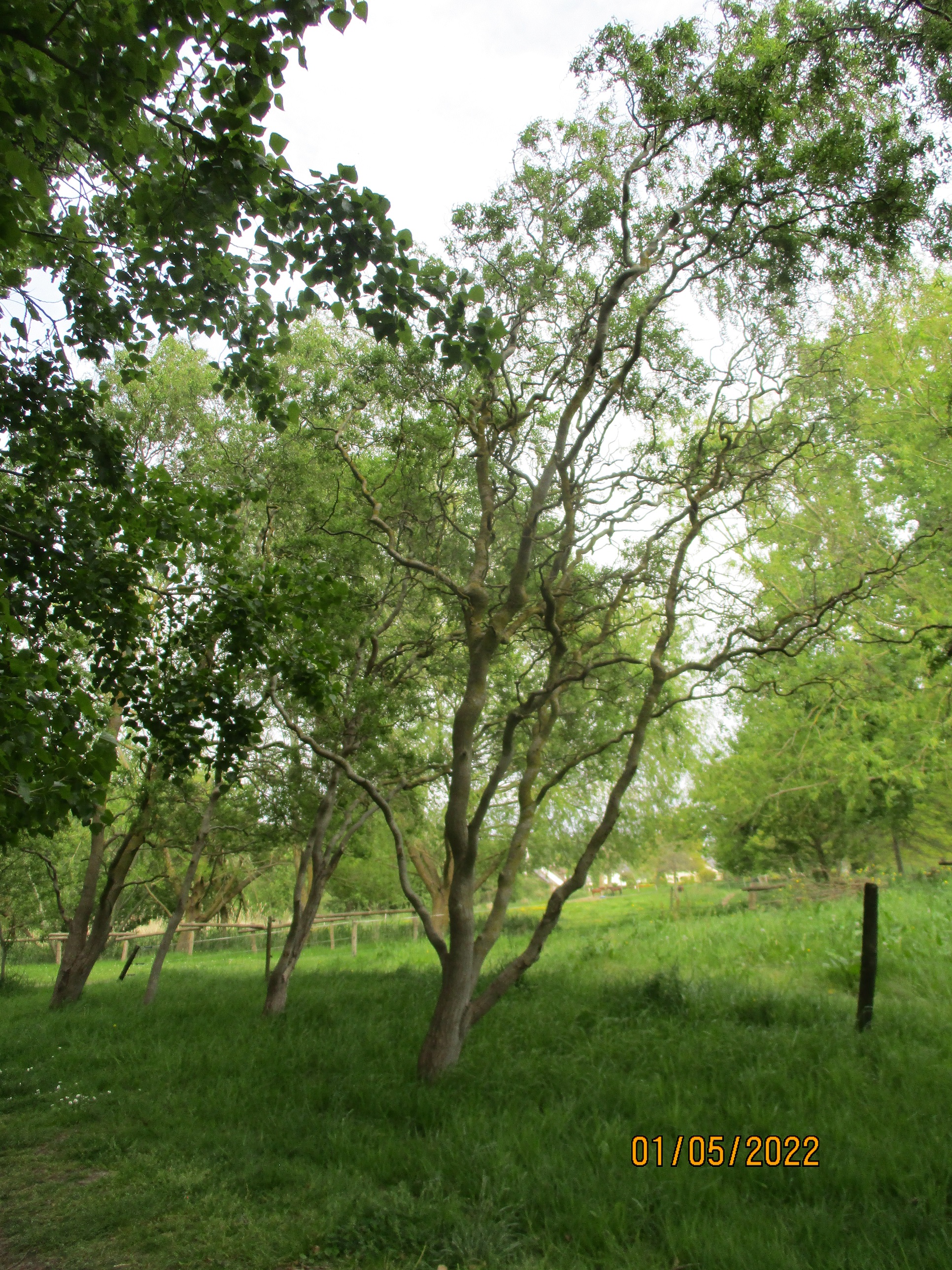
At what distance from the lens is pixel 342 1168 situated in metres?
5.67

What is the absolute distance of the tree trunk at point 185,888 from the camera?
1326cm

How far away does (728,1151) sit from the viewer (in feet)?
17.8

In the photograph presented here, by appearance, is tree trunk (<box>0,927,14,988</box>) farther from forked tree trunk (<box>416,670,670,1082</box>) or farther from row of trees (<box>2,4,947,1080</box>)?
forked tree trunk (<box>416,670,670,1082</box>)

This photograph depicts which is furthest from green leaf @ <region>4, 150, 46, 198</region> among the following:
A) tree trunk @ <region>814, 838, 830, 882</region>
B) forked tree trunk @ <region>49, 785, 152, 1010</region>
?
tree trunk @ <region>814, 838, 830, 882</region>

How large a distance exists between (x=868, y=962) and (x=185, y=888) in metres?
10.9

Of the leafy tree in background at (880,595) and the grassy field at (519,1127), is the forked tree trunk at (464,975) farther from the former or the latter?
the leafy tree in background at (880,595)

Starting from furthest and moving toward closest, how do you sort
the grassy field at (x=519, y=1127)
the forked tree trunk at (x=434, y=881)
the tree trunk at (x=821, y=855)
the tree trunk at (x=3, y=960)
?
the forked tree trunk at (x=434, y=881) < the tree trunk at (x=821, y=855) < the tree trunk at (x=3, y=960) < the grassy field at (x=519, y=1127)

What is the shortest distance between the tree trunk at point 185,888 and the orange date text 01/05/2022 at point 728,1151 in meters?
9.44

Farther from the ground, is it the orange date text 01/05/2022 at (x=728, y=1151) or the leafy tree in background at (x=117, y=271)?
the leafy tree in background at (x=117, y=271)

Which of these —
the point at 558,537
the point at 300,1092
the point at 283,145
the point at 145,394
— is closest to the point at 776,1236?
the point at 300,1092

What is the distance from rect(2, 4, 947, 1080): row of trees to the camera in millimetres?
5816

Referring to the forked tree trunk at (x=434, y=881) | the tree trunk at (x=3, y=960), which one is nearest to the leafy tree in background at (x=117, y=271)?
the tree trunk at (x=3, y=960)

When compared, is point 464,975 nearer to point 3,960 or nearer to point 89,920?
point 89,920

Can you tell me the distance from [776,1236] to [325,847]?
997cm
